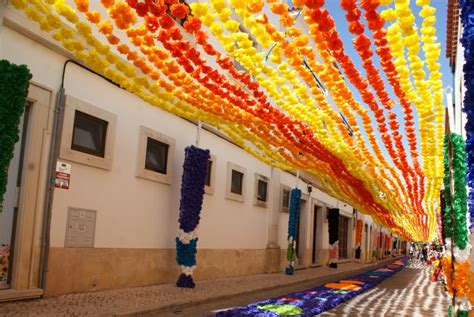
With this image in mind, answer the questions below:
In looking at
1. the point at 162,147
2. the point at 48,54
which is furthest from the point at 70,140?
the point at 162,147

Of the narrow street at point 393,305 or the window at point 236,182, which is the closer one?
the narrow street at point 393,305

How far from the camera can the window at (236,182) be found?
16641 millimetres

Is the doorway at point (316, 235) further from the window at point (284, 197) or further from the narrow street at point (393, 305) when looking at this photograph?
the narrow street at point (393, 305)

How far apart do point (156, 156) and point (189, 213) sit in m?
1.66

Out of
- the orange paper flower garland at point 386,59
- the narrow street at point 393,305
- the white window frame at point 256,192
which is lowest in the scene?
the narrow street at point 393,305

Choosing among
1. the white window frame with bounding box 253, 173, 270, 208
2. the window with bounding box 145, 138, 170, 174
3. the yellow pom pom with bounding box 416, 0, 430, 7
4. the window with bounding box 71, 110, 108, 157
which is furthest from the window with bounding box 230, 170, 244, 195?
the yellow pom pom with bounding box 416, 0, 430, 7

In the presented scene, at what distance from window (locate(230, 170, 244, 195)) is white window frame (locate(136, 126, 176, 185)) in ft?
13.3

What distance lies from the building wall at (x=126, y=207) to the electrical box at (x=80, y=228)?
10 centimetres

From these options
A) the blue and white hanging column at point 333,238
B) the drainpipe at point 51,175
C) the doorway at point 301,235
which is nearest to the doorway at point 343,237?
the blue and white hanging column at point 333,238

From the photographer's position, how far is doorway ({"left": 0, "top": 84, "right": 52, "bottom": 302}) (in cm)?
834

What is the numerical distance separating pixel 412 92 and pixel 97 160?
6094 millimetres

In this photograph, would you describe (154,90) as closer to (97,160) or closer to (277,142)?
(97,160)

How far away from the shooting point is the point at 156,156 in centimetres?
1253

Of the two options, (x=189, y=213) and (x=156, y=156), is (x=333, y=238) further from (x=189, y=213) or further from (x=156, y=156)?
(x=156, y=156)
